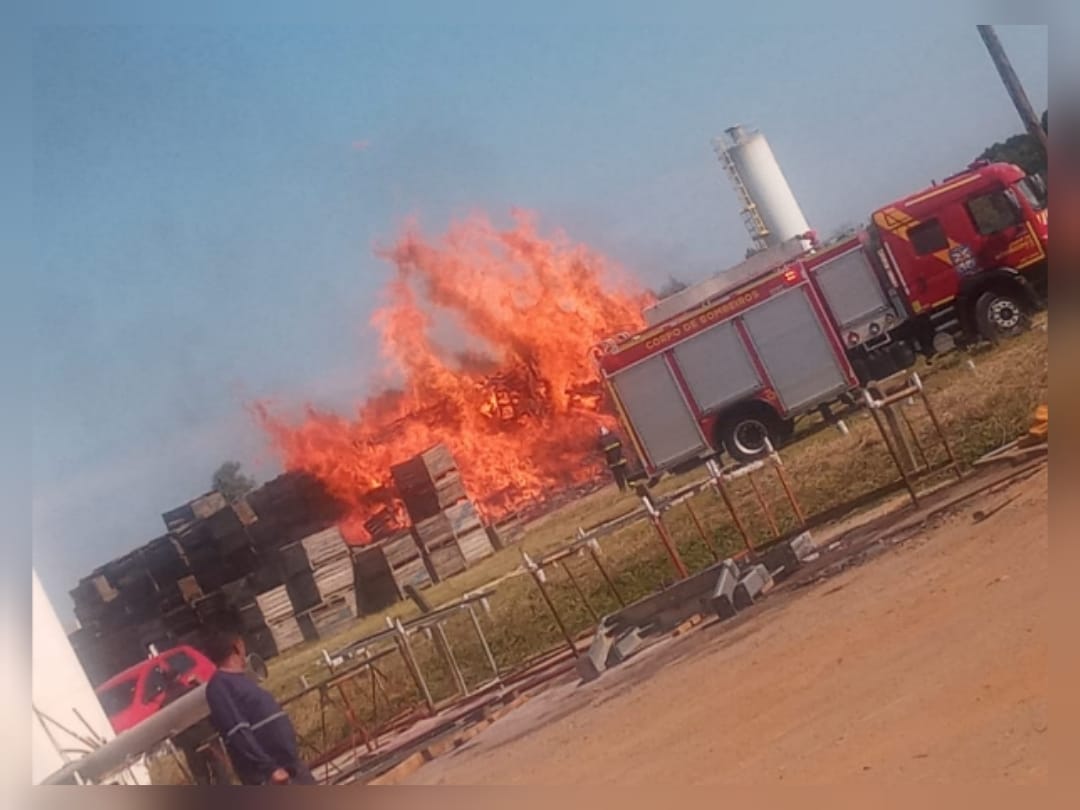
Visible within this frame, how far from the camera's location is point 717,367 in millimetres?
5695

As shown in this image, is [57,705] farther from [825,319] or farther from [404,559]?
[825,319]

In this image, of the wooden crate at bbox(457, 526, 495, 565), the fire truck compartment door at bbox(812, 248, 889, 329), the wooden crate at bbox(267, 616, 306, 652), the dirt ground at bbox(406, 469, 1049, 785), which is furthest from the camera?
the wooden crate at bbox(267, 616, 306, 652)

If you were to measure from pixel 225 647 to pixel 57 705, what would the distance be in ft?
2.62

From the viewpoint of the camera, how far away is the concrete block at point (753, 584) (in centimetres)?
560

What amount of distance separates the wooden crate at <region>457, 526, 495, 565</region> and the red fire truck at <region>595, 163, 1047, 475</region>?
677 mm

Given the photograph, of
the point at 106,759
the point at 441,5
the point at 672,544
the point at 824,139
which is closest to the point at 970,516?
the point at 672,544

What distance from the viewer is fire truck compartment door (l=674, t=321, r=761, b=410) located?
5.67 metres

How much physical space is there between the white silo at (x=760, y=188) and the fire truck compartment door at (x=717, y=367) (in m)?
0.39

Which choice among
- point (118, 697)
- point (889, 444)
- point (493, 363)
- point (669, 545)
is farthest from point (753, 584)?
point (118, 697)

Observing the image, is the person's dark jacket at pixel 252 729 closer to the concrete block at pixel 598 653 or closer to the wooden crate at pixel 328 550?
the wooden crate at pixel 328 550

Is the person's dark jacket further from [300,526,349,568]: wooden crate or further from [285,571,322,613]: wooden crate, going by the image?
[300,526,349,568]: wooden crate

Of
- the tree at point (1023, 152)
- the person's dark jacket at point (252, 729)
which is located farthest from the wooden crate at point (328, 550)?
the tree at point (1023, 152)

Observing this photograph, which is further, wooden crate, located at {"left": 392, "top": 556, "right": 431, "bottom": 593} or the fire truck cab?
wooden crate, located at {"left": 392, "top": 556, "right": 431, "bottom": 593}

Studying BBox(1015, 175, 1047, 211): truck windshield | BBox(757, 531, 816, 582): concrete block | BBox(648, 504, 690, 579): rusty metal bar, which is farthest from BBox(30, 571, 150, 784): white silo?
BBox(1015, 175, 1047, 211): truck windshield
